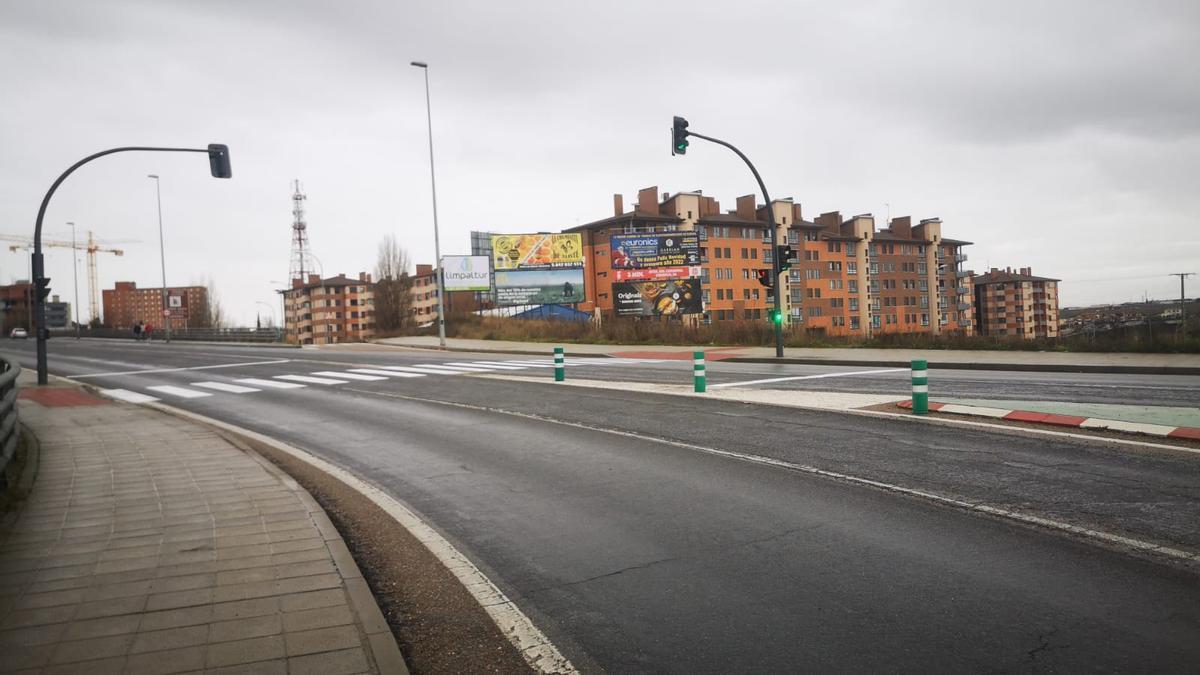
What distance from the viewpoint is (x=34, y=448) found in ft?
29.0

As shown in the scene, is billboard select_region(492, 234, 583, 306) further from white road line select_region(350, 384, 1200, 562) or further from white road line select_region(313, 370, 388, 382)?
white road line select_region(350, 384, 1200, 562)

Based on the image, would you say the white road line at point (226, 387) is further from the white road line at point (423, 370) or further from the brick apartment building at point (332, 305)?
the brick apartment building at point (332, 305)

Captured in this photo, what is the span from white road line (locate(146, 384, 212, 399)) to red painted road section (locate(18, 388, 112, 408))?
1.61 metres

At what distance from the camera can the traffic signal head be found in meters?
20.2

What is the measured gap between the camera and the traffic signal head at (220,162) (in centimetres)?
2020

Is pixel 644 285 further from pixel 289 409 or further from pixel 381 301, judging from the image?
pixel 289 409

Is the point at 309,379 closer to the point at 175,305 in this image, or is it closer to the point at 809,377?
the point at 809,377

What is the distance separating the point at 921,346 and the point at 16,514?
2472 centimetres

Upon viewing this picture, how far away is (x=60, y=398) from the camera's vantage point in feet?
50.3

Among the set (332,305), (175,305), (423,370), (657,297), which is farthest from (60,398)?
(332,305)

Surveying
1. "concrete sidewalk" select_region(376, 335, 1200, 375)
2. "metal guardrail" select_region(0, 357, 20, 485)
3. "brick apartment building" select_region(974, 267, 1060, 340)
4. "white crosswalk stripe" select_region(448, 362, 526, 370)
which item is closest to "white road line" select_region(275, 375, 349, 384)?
"white crosswalk stripe" select_region(448, 362, 526, 370)

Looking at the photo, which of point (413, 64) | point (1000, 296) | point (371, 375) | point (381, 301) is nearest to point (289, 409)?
point (371, 375)

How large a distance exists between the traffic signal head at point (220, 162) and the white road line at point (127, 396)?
635 cm

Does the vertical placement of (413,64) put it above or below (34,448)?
above
